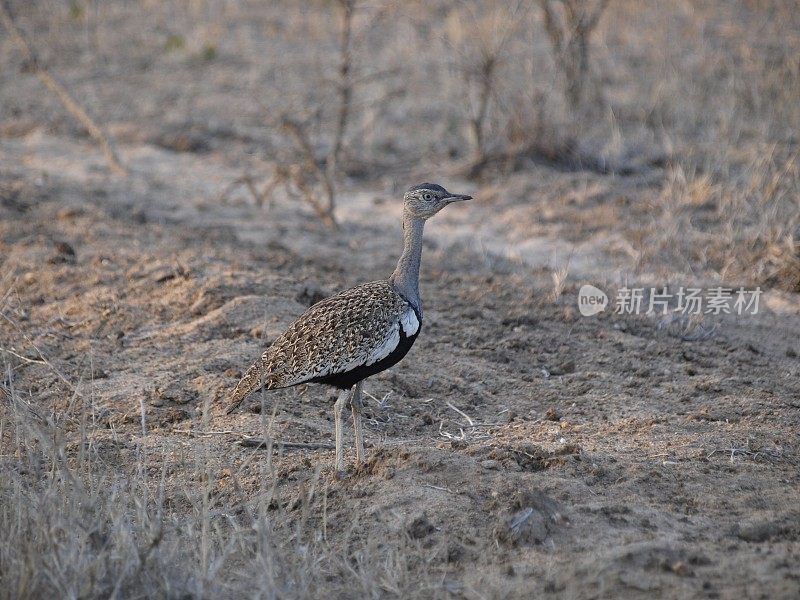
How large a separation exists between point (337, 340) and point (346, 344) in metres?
0.05

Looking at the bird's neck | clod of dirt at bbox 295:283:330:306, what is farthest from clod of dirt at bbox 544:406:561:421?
clod of dirt at bbox 295:283:330:306

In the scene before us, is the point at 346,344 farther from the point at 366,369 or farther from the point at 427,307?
the point at 427,307

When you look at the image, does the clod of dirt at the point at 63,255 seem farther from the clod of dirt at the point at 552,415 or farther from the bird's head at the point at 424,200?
the clod of dirt at the point at 552,415

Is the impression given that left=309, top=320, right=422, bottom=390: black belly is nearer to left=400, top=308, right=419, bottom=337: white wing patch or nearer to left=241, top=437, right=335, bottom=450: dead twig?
left=400, top=308, right=419, bottom=337: white wing patch

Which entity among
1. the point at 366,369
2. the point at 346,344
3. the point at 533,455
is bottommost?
the point at 533,455

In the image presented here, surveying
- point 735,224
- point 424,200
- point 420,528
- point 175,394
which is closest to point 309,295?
point 175,394

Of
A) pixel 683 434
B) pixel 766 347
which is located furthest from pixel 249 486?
pixel 766 347

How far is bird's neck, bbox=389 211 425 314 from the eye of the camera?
4859mm

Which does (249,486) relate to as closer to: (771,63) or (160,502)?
(160,502)

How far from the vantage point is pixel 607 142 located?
9602 mm

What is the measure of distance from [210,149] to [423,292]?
4.30 m

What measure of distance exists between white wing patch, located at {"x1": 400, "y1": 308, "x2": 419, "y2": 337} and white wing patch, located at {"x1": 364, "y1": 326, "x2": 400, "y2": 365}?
0.05 meters

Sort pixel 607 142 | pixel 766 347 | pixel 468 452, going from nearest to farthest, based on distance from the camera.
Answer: pixel 468 452 → pixel 766 347 → pixel 607 142

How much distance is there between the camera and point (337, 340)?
4.59m
